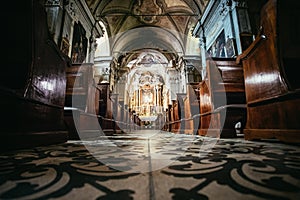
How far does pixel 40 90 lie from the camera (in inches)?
66.1

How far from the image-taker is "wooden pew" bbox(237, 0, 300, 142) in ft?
4.81

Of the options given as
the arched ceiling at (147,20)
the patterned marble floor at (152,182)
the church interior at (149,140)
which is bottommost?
the patterned marble floor at (152,182)

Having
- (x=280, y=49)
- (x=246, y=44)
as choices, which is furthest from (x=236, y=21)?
(x=280, y=49)

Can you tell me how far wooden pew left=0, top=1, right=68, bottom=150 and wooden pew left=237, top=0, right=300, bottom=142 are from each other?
219 cm

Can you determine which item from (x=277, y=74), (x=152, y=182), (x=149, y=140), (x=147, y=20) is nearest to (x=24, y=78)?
(x=152, y=182)

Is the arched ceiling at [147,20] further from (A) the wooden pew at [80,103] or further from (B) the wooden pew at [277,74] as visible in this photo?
(B) the wooden pew at [277,74]

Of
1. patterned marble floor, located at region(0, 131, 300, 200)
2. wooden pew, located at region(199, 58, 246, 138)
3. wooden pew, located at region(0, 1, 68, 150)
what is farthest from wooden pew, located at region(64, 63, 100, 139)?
wooden pew, located at region(199, 58, 246, 138)

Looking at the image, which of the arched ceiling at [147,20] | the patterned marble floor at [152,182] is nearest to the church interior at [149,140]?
the patterned marble floor at [152,182]

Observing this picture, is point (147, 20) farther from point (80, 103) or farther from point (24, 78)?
point (24, 78)

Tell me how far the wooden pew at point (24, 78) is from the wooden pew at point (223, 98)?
249 cm

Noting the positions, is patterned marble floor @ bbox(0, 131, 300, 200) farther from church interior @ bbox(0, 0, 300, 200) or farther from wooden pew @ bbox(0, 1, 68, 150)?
wooden pew @ bbox(0, 1, 68, 150)

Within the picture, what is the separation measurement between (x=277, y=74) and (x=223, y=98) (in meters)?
1.66

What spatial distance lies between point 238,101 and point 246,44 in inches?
116

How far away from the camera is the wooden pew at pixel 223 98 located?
9.22ft
